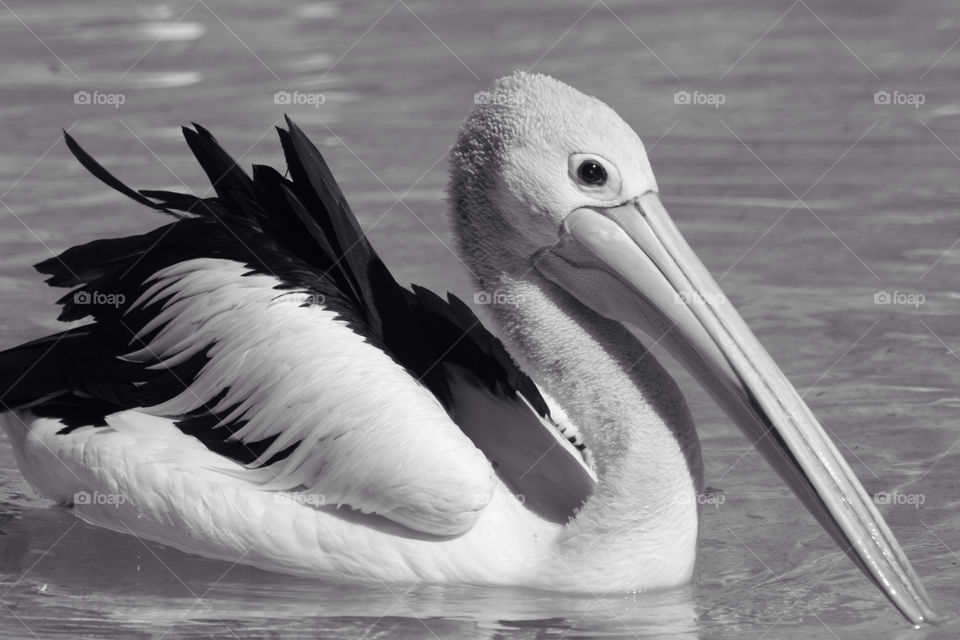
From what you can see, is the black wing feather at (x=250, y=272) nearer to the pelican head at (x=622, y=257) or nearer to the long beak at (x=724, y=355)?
the pelican head at (x=622, y=257)

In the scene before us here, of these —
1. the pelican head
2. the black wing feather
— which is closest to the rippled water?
the pelican head

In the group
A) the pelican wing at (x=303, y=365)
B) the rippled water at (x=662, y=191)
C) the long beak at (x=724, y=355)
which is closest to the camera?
the long beak at (x=724, y=355)

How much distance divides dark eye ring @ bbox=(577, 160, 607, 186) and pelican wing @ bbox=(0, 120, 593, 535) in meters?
0.58

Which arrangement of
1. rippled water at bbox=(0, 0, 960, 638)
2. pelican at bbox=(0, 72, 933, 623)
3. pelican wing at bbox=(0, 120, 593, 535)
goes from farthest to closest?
1. rippled water at bbox=(0, 0, 960, 638)
2. pelican wing at bbox=(0, 120, 593, 535)
3. pelican at bbox=(0, 72, 933, 623)

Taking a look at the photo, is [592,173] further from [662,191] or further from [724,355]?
[662,191]

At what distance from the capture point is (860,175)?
28.1ft

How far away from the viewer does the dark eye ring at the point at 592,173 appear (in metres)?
4.80

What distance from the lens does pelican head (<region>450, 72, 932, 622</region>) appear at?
469cm

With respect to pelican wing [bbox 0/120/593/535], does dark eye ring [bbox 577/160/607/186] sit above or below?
above

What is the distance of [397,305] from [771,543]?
140 cm

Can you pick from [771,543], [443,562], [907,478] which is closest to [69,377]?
[443,562]

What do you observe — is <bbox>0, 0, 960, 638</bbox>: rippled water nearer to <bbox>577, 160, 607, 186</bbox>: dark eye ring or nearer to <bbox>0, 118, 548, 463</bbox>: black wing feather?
<bbox>0, 118, 548, 463</bbox>: black wing feather

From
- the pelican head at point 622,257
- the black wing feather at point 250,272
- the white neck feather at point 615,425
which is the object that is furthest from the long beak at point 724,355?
the black wing feather at point 250,272

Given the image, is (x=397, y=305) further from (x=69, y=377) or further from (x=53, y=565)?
(x=53, y=565)
